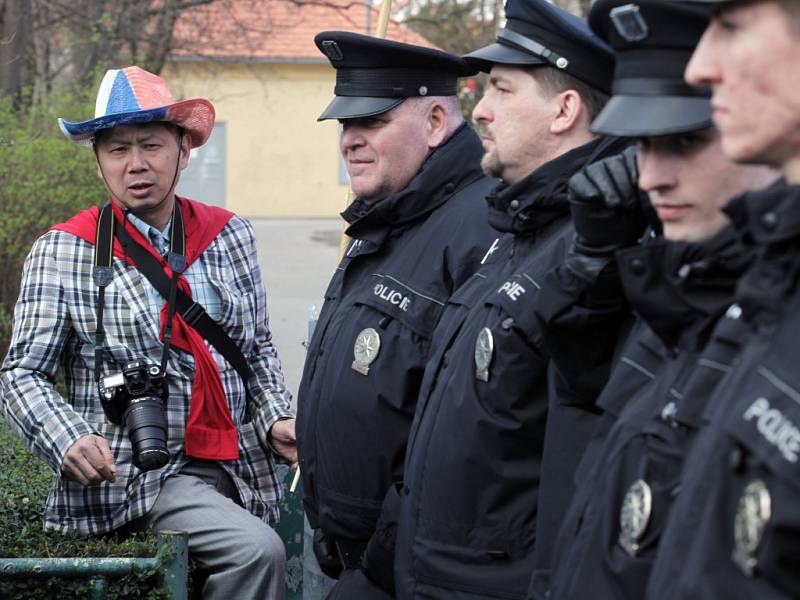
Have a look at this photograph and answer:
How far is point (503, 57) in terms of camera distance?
342cm

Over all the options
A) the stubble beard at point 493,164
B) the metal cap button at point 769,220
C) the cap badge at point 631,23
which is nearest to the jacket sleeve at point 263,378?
the stubble beard at point 493,164

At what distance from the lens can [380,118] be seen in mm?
4254

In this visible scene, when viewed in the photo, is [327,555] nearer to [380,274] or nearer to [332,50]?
[380,274]

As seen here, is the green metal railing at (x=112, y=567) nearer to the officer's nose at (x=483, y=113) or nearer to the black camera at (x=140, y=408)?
the black camera at (x=140, y=408)

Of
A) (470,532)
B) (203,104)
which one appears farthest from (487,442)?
(203,104)

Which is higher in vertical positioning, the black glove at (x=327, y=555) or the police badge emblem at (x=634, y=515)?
the police badge emblem at (x=634, y=515)

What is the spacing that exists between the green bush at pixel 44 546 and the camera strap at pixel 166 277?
54 centimetres

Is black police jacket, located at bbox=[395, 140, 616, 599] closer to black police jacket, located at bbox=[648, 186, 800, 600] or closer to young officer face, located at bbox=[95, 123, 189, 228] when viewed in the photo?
black police jacket, located at bbox=[648, 186, 800, 600]

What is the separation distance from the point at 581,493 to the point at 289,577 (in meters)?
3.03

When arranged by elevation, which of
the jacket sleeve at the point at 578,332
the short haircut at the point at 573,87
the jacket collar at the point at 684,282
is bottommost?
the jacket sleeve at the point at 578,332

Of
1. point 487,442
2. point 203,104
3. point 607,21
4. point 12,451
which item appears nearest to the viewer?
point 607,21

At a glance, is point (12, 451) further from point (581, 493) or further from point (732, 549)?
point (732, 549)

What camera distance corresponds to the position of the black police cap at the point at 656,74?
90.7 inches

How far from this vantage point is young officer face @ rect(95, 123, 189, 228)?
4633 millimetres
